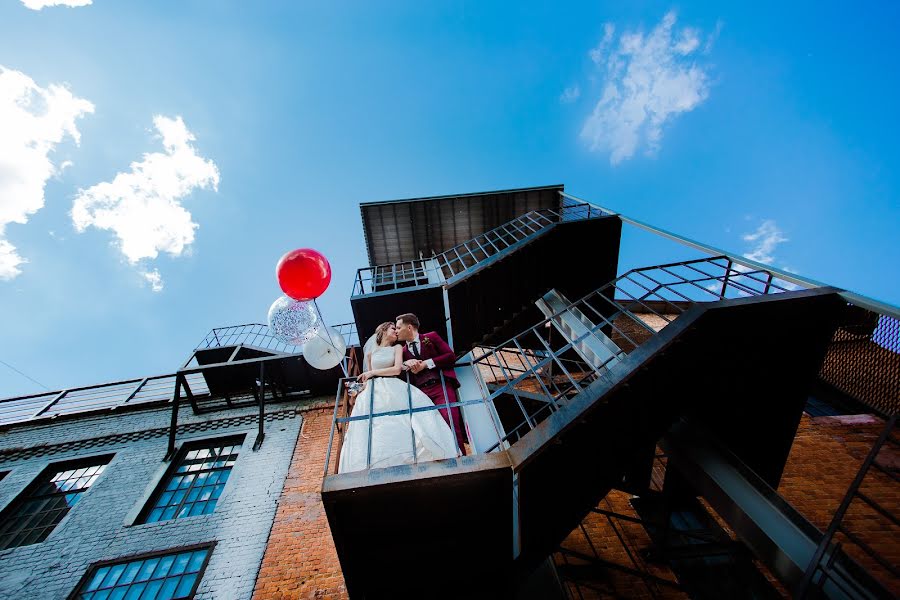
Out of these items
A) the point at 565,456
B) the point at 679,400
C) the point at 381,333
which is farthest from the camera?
the point at 381,333

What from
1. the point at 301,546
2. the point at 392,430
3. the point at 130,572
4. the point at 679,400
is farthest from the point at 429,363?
the point at 130,572

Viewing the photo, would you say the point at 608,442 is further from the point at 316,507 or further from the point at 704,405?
the point at 316,507

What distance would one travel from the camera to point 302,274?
16.1ft

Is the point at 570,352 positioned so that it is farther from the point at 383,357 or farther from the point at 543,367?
the point at 383,357

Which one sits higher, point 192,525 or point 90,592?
point 192,525

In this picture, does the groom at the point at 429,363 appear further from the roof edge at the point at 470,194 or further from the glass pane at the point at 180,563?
the roof edge at the point at 470,194

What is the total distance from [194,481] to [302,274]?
5.93 meters

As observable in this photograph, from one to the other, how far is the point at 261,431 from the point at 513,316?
6.38 m

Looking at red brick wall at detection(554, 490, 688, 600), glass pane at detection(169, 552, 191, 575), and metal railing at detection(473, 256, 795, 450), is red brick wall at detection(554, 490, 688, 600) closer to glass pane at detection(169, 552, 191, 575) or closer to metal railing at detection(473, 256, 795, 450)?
metal railing at detection(473, 256, 795, 450)

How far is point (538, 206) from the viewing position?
11.9 metres

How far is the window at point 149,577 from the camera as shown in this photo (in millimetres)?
5434

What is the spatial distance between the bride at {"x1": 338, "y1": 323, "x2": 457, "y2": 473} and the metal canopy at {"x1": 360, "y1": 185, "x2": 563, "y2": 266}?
8021 millimetres

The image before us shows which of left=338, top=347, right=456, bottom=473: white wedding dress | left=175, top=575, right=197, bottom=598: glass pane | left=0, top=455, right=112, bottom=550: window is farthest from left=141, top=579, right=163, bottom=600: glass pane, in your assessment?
left=338, top=347, right=456, bottom=473: white wedding dress

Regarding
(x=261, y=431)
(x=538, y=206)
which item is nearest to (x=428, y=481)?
(x=261, y=431)
